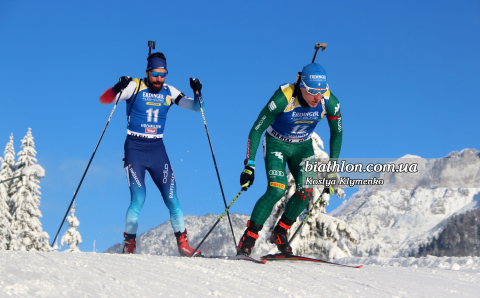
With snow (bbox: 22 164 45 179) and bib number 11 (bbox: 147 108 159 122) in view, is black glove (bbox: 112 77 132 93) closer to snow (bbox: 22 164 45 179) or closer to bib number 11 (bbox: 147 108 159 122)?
bib number 11 (bbox: 147 108 159 122)

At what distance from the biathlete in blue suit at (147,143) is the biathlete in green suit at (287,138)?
4.18ft

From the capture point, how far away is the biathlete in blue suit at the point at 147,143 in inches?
283

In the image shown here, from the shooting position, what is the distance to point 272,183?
6.58 meters

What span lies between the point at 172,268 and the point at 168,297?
1.16 m

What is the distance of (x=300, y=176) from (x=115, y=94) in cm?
304

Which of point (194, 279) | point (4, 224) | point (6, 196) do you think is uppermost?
point (6, 196)

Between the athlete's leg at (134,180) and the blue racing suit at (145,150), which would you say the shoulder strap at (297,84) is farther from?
the athlete's leg at (134,180)

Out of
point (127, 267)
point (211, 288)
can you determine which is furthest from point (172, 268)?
point (211, 288)

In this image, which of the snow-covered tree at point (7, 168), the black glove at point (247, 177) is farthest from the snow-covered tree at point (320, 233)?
the snow-covered tree at point (7, 168)

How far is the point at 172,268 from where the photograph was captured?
16.2 feet

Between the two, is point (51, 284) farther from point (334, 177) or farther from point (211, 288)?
point (334, 177)

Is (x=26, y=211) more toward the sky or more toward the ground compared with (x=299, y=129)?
more toward the ground

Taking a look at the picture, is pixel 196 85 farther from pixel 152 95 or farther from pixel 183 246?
pixel 183 246

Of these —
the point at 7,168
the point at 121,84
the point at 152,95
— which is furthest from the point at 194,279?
the point at 7,168
